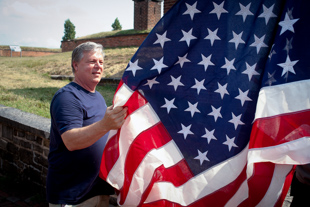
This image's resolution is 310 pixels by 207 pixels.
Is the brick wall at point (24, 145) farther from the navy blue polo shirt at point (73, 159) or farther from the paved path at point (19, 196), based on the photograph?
the navy blue polo shirt at point (73, 159)

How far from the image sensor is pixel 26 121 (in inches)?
143

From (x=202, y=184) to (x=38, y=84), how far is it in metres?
9.52

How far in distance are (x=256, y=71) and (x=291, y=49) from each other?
0.81ft

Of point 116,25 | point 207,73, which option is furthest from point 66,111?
point 116,25

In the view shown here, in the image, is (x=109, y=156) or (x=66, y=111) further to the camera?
(x=109, y=156)

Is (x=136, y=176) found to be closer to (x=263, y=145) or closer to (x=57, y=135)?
(x=57, y=135)

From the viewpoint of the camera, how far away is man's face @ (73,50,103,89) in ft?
6.79

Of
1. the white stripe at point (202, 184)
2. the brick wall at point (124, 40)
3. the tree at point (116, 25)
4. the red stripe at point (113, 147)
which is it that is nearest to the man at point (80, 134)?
the red stripe at point (113, 147)

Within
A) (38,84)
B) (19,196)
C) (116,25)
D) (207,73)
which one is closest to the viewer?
(207,73)

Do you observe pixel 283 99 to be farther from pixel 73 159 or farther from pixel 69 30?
pixel 69 30

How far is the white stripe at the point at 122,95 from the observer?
6.18 feet

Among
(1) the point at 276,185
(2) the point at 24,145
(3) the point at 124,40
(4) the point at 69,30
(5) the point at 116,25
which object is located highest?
(5) the point at 116,25

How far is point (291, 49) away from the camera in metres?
1.60

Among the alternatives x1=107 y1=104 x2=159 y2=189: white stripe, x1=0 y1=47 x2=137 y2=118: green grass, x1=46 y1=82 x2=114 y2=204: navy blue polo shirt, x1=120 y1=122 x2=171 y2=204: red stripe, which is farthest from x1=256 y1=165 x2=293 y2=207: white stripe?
x1=0 y1=47 x2=137 y2=118: green grass
